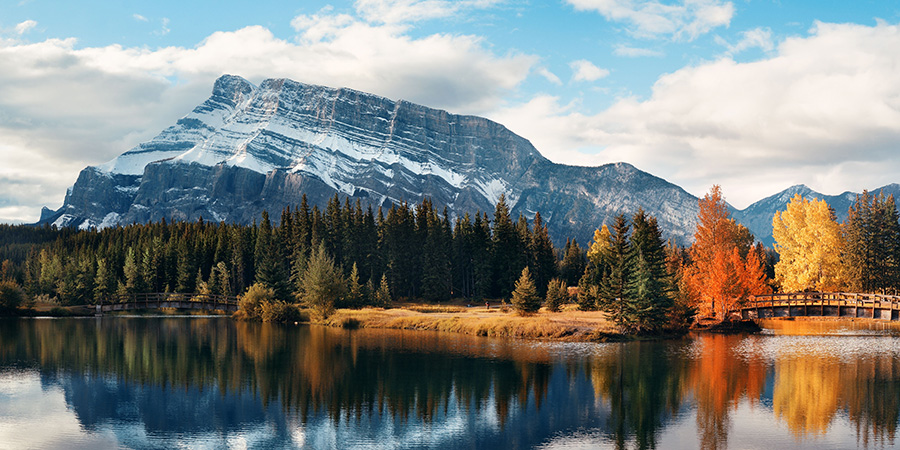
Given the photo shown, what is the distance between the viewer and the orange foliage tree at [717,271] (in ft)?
271

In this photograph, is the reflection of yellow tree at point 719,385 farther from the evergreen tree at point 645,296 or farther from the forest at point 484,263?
the forest at point 484,263

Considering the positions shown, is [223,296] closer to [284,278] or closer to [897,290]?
[284,278]

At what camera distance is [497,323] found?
81312 mm

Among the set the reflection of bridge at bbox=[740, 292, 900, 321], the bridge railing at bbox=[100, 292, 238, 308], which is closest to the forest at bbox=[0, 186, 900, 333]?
the bridge railing at bbox=[100, 292, 238, 308]

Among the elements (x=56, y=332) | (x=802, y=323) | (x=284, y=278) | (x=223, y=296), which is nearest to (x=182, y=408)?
(x=56, y=332)

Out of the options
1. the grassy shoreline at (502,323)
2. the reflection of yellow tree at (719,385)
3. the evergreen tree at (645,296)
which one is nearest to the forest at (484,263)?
the evergreen tree at (645,296)

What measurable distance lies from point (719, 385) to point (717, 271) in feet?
116

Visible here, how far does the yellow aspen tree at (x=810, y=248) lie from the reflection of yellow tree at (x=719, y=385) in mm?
42423

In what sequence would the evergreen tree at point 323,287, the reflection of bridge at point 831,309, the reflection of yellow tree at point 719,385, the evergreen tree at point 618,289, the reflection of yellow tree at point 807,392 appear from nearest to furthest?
the reflection of yellow tree at point 719,385, the reflection of yellow tree at point 807,392, the evergreen tree at point 618,289, the reflection of bridge at point 831,309, the evergreen tree at point 323,287

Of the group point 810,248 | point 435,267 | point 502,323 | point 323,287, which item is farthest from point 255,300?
point 810,248

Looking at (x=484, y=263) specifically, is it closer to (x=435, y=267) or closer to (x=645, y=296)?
(x=435, y=267)

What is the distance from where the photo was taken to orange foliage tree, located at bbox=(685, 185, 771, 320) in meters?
82.6

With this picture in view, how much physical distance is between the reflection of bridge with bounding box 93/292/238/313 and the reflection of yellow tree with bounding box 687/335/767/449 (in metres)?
82.7

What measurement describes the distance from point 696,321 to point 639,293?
14443 millimetres
